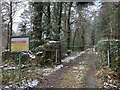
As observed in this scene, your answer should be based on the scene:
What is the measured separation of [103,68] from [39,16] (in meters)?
0.81

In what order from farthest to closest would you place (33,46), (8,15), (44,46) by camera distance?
(44,46), (33,46), (8,15)

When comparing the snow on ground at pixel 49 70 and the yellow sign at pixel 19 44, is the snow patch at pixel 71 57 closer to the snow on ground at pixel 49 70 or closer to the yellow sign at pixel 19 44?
the snow on ground at pixel 49 70

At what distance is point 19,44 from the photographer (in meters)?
2.50

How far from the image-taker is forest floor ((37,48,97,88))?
2.47 m

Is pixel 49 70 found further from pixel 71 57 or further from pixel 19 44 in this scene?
pixel 19 44

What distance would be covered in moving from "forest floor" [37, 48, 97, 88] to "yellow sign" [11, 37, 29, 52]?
1.27 feet

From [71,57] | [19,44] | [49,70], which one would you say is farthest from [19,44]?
[71,57]

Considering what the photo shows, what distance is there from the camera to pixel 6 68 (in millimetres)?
2553

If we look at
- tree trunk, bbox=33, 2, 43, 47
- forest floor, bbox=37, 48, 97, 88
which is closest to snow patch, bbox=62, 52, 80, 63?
forest floor, bbox=37, 48, 97, 88

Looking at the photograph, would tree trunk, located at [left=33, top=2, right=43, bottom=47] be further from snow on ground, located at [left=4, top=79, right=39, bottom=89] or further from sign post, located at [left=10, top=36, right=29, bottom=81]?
snow on ground, located at [left=4, top=79, right=39, bottom=89]

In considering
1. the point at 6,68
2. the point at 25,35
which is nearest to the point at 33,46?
the point at 25,35

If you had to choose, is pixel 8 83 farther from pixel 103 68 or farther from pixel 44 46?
pixel 103 68

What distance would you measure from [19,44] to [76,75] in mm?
643

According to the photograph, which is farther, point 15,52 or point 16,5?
point 15,52
